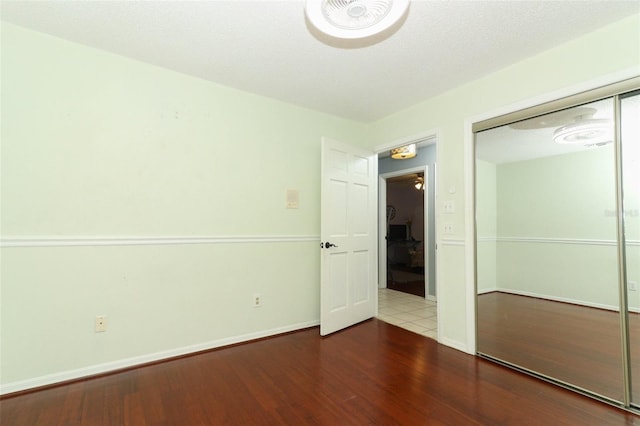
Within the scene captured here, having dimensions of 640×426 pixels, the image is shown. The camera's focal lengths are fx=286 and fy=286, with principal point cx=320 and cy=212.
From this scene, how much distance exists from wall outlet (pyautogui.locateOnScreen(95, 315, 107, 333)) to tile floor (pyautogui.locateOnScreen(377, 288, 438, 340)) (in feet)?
9.11

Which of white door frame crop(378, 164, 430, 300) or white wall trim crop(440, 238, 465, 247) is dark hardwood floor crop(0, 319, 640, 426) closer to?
white wall trim crop(440, 238, 465, 247)

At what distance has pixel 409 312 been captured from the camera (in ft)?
12.5

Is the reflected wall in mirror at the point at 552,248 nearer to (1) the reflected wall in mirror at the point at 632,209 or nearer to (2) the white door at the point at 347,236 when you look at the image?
(1) the reflected wall in mirror at the point at 632,209

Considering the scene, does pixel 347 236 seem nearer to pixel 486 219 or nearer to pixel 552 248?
pixel 486 219

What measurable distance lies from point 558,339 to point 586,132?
5.43 ft

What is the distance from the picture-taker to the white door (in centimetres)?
300

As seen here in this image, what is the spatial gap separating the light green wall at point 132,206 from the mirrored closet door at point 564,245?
6.26ft

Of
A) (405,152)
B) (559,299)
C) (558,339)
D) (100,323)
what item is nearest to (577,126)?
(559,299)

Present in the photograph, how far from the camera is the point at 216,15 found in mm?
1809

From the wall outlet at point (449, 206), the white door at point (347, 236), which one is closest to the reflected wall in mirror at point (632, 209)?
the wall outlet at point (449, 206)

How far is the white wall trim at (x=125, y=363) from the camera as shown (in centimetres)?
192

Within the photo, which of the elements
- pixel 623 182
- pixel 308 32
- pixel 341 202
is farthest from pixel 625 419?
pixel 308 32

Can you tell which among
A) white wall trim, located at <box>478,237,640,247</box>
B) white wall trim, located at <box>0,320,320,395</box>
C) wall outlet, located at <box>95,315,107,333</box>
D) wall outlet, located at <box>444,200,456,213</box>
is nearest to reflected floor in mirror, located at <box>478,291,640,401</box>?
white wall trim, located at <box>478,237,640,247</box>

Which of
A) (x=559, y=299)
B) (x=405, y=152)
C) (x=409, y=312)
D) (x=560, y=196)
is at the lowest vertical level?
(x=409, y=312)
